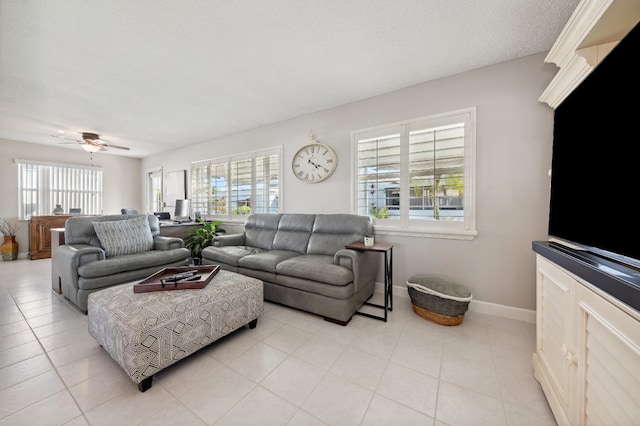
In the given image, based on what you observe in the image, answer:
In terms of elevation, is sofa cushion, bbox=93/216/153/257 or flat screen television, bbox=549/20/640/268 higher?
flat screen television, bbox=549/20/640/268

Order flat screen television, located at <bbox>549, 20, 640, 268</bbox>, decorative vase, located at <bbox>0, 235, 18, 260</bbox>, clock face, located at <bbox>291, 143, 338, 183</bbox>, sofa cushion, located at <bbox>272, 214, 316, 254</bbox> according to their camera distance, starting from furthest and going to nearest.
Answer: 1. decorative vase, located at <bbox>0, 235, 18, 260</bbox>
2. clock face, located at <bbox>291, 143, 338, 183</bbox>
3. sofa cushion, located at <bbox>272, 214, 316, 254</bbox>
4. flat screen television, located at <bbox>549, 20, 640, 268</bbox>

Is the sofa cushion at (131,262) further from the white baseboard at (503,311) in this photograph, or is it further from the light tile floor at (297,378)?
the white baseboard at (503,311)

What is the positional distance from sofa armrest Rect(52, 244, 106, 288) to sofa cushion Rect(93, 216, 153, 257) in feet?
0.63

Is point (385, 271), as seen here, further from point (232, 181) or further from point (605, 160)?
point (232, 181)

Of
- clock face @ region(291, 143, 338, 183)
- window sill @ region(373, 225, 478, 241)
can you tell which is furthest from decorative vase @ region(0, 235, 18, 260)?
window sill @ region(373, 225, 478, 241)

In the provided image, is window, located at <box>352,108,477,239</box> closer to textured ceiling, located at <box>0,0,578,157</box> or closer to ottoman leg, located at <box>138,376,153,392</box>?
textured ceiling, located at <box>0,0,578,157</box>

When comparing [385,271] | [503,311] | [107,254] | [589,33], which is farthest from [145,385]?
[589,33]

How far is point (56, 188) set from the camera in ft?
18.1

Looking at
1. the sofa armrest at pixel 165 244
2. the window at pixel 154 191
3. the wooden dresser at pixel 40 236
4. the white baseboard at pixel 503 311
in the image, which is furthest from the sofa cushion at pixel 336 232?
the wooden dresser at pixel 40 236

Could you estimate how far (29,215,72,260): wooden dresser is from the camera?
4.87 meters

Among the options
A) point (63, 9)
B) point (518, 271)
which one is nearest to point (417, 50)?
point (518, 271)

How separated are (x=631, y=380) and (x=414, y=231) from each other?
2.07m

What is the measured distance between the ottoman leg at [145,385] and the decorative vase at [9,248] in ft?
19.9

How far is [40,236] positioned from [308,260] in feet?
20.0
